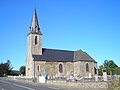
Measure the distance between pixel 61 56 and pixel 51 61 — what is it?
4682mm

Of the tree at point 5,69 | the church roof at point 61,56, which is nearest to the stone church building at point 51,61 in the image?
the church roof at point 61,56

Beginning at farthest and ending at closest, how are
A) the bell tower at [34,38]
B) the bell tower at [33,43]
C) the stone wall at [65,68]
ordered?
the bell tower at [34,38], the bell tower at [33,43], the stone wall at [65,68]

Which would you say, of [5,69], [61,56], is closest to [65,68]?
[61,56]

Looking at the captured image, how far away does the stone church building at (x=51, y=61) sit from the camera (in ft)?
196

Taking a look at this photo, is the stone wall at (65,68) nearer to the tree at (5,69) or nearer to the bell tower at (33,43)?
the bell tower at (33,43)

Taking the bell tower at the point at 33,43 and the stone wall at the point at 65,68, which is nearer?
the stone wall at the point at 65,68

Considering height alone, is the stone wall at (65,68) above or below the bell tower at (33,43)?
below

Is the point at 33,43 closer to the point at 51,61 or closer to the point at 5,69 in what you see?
the point at 51,61

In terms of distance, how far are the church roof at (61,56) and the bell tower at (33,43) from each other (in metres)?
Answer: 2.00

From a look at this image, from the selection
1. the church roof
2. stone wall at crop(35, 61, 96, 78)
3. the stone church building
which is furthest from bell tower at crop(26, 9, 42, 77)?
stone wall at crop(35, 61, 96, 78)

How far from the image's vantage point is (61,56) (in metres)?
64.9

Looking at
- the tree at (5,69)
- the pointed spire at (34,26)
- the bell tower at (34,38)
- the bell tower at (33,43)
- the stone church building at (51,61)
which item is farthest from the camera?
the tree at (5,69)

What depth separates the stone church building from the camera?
59.8m

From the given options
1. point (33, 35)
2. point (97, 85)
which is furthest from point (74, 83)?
point (33, 35)
